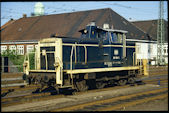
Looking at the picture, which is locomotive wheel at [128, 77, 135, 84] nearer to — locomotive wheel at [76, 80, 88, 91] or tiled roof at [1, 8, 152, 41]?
locomotive wheel at [76, 80, 88, 91]

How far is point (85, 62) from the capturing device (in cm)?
1273

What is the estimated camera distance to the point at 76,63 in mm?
12297

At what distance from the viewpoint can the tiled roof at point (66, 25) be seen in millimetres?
37188

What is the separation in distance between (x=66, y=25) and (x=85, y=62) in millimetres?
27076

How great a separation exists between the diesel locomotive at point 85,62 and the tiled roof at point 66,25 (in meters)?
20.7

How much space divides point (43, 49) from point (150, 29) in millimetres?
39913

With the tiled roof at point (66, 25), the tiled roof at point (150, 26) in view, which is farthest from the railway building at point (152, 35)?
the tiled roof at point (66, 25)

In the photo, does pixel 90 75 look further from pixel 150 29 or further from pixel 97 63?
pixel 150 29

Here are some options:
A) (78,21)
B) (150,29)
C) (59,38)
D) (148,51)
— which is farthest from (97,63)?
(150,29)

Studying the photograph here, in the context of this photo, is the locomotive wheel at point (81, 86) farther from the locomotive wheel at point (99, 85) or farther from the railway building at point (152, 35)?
the railway building at point (152, 35)

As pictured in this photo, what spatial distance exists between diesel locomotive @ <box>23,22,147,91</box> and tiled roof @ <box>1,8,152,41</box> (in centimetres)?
2073

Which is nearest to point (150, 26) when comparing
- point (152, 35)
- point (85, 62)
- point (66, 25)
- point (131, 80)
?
point (152, 35)

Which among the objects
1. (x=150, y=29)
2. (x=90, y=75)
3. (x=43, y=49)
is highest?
(x=150, y=29)

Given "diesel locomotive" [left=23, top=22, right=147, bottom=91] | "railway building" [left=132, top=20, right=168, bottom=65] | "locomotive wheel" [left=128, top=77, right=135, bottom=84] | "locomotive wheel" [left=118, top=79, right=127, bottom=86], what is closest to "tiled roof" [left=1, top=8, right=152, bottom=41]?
"railway building" [left=132, top=20, right=168, bottom=65]
